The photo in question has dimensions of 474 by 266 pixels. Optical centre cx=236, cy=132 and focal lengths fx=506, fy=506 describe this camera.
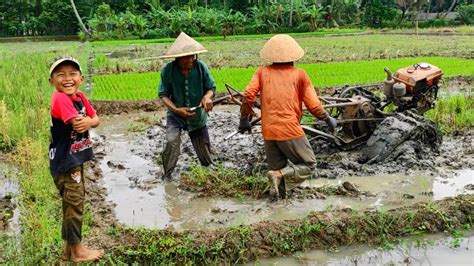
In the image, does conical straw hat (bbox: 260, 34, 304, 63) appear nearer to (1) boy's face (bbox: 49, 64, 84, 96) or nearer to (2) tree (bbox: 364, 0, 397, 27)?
(1) boy's face (bbox: 49, 64, 84, 96)

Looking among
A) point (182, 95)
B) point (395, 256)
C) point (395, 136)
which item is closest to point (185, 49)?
point (182, 95)

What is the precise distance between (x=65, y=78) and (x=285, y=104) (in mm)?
1916

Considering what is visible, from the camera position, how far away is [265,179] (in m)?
4.86

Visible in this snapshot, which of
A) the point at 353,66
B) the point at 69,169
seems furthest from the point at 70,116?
the point at 353,66

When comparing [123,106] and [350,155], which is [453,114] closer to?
[350,155]

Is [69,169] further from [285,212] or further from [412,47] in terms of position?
[412,47]

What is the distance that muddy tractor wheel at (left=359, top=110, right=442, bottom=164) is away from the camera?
5.59 m

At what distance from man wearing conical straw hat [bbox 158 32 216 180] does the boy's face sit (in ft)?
6.25

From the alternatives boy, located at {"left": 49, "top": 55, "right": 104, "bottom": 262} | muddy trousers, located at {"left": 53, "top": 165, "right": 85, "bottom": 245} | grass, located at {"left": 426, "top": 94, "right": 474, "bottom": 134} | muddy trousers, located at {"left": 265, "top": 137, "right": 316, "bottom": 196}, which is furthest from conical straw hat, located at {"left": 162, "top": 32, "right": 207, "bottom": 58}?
grass, located at {"left": 426, "top": 94, "right": 474, "bottom": 134}

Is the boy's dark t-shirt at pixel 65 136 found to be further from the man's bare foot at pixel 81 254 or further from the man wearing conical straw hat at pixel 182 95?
the man wearing conical straw hat at pixel 182 95

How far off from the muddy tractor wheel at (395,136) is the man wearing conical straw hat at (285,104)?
1452 millimetres

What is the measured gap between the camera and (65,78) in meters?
3.11

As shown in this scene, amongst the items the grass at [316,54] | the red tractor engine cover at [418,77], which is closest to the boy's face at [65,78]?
the red tractor engine cover at [418,77]

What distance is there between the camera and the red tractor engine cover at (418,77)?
6.22 metres
